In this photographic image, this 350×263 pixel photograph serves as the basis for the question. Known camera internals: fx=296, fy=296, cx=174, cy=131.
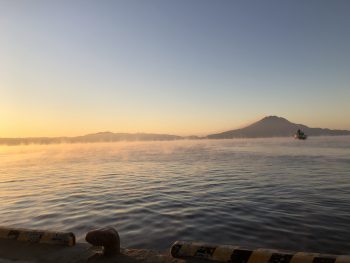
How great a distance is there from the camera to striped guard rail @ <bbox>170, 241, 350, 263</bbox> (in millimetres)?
6078

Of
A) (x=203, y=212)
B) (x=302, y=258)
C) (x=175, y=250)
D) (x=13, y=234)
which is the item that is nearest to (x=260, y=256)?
(x=302, y=258)

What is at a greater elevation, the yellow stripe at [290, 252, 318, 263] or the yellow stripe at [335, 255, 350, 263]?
the yellow stripe at [335, 255, 350, 263]

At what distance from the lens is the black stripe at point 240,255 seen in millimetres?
6727

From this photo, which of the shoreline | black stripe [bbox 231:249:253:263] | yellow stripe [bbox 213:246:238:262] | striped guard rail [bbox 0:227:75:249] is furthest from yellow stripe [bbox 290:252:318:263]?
striped guard rail [bbox 0:227:75:249]

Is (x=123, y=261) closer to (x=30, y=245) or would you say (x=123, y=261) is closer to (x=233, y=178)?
(x=30, y=245)

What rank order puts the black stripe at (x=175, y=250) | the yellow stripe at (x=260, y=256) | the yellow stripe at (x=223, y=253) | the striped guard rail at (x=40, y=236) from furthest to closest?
the striped guard rail at (x=40, y=236), the black stripe at (x=175, y=250), the yellow stripe at (x=223, y=253), the yellow stripe at (x=260, y=256)

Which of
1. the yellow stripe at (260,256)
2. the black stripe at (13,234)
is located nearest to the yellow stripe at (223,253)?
the yellow stripe at (260,256)

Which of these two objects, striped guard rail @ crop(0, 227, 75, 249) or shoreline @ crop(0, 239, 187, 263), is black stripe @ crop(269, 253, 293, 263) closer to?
shoreline @ crop(0, 239, 187, 263)

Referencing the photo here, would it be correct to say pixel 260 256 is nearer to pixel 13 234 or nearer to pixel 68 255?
pixel 68 255

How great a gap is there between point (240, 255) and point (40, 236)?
18.5 ft

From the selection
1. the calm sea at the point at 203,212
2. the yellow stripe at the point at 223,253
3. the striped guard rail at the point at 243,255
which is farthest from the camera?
the calm sea at the point at 203,212

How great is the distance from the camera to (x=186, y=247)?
24.5 ft

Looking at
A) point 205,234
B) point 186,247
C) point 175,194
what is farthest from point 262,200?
point 186,247

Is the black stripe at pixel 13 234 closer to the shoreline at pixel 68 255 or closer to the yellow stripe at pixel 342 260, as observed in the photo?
the shoreline at pixel 68 255
